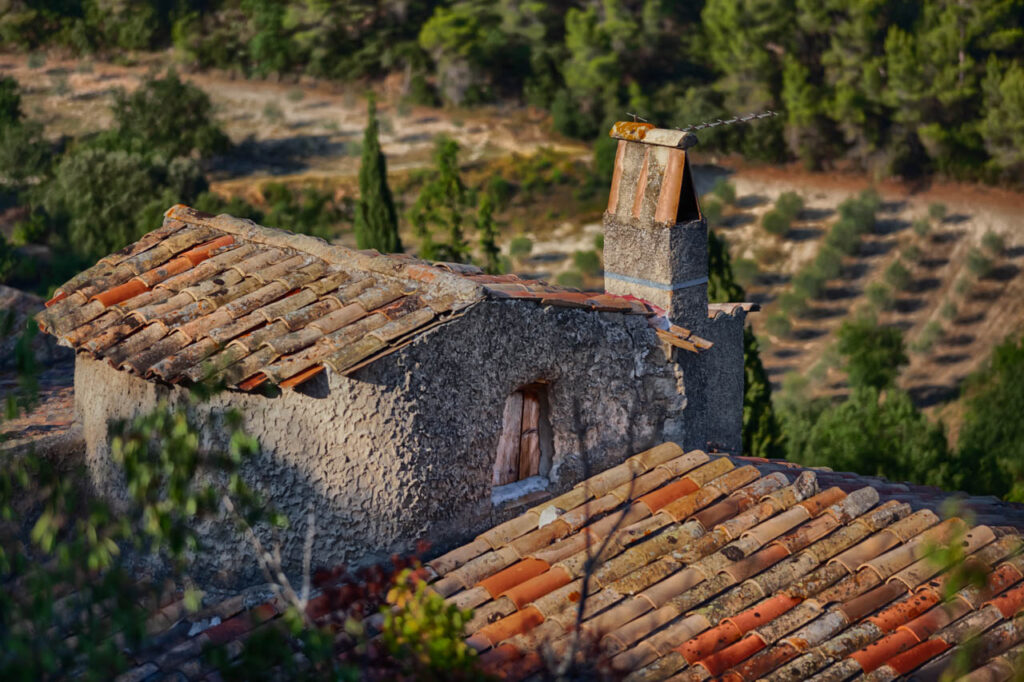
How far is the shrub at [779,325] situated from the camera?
96.2 feet

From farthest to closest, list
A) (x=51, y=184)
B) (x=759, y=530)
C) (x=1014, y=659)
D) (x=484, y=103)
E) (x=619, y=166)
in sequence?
(x=484, y=103) < (x=51, y=184) < (x=619, y=166) < (x=759, y=530) < (x=1014, y=659)

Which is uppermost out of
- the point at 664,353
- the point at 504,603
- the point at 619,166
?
the point at 619,166

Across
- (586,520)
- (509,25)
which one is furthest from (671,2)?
(586,520)

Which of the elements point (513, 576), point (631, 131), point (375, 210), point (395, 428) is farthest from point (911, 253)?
point (395, 428)

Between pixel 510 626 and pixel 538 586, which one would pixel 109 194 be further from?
pixel 510 626

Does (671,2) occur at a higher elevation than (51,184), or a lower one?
higher

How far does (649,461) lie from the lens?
27.5ft

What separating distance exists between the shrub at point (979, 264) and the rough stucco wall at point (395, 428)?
82.2 ft

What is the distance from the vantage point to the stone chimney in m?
9.02

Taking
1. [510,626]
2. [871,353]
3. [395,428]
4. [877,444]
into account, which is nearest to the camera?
[510,626]

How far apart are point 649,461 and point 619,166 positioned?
98.0 inches

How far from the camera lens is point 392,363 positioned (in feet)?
22.6

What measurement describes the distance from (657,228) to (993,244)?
24.8 meters

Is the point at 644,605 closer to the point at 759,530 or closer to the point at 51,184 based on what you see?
the point at 759,530
